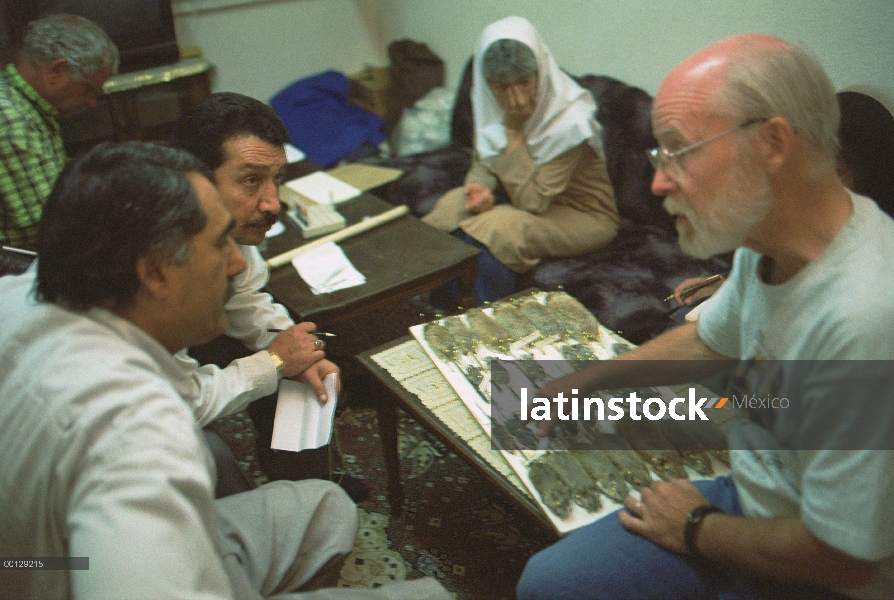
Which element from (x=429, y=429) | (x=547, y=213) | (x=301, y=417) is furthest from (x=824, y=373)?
(x=547, y=213)

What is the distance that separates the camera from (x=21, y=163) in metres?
2.36

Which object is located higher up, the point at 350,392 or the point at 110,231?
the point at 110,231

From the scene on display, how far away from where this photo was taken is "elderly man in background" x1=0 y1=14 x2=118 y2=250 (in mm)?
2352

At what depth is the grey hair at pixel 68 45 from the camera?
249 centimetres

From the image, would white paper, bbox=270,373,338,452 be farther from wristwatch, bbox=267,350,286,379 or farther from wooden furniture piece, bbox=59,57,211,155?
wooden furniture piece, bbox=59,57,211,155

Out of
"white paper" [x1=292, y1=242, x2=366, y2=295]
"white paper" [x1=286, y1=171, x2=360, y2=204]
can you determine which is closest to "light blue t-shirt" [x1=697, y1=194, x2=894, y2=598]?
"white paper" [x1=292, y1=242, x2=366, y2=295]

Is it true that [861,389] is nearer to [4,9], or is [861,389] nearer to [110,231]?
[110,231]

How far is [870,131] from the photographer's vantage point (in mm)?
2018

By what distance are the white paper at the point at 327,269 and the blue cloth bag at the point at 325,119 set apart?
1770mm

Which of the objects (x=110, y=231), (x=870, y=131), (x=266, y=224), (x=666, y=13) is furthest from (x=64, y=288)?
(x=666, y=13)

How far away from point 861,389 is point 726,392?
22.9 inches

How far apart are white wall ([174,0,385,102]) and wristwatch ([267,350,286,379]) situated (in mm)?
3258

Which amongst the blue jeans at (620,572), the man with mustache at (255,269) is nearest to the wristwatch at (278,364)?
the man with mustache at (255,269)

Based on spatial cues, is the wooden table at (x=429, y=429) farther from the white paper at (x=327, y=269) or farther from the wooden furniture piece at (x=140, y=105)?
the wooden furniture piece at (x=140, y=105)
